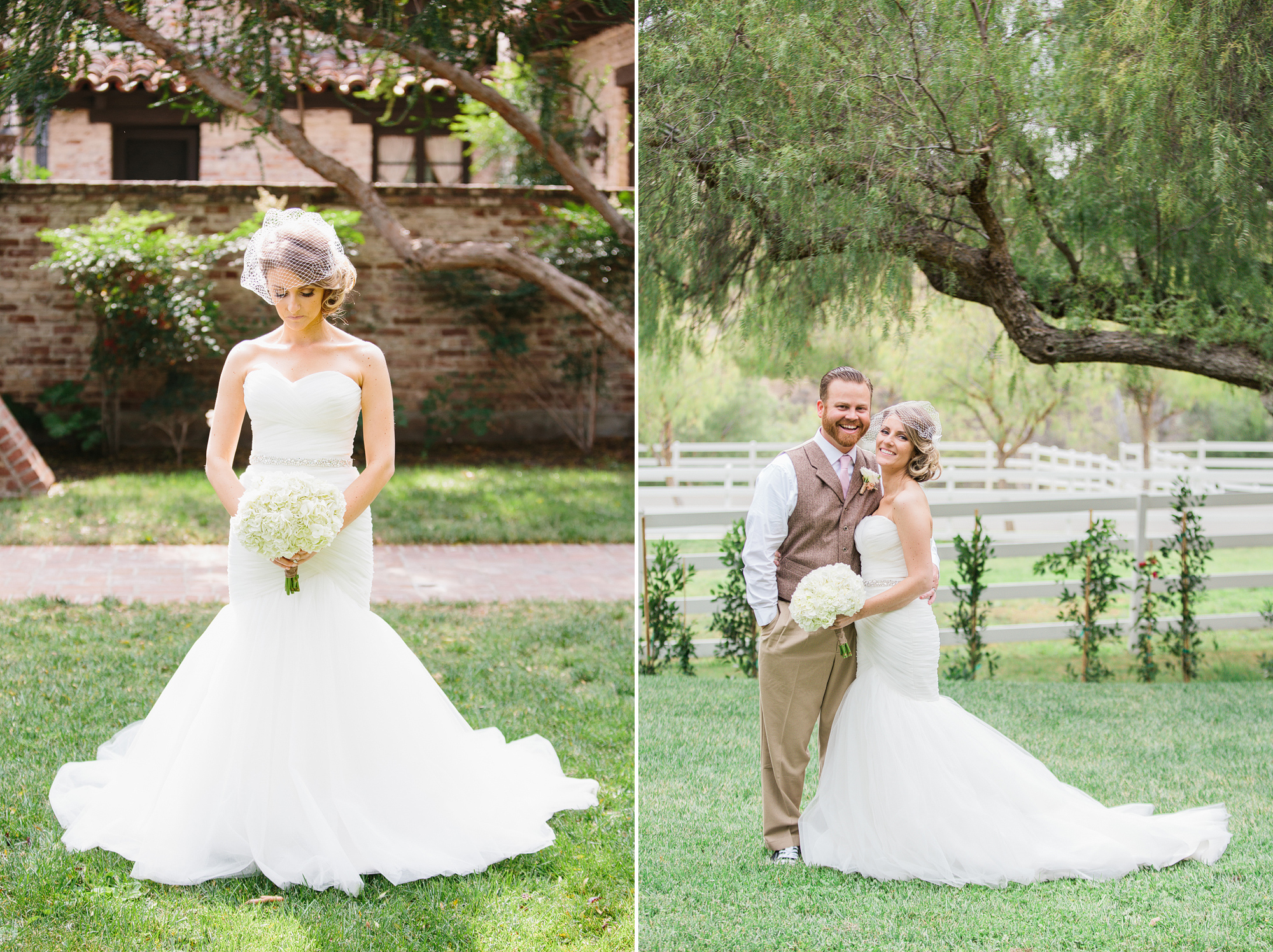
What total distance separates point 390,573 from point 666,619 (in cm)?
184

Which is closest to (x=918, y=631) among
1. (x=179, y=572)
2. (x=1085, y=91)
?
(x=1085, y=91)

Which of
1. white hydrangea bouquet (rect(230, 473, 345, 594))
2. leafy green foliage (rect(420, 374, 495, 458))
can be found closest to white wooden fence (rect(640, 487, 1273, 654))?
white hydrangea bouquet (rect(230, 473, 345, 594))

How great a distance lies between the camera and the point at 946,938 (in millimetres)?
2654

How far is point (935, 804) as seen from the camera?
2.93 meters

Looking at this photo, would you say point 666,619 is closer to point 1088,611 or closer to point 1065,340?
point 1088,611

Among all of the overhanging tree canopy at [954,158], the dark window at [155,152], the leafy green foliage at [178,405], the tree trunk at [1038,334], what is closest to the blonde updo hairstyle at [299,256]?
the overhanging tree canopy at [954,158]

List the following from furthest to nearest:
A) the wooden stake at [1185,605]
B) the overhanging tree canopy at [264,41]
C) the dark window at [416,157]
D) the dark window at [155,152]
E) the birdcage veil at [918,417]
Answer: the dark window at [416,157], the dark window at [155,152], the wooden stake at [1185,605], the overhanging tree canopy at [264,41], the birdcage veil at [918,417]

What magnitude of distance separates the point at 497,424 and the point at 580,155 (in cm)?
262

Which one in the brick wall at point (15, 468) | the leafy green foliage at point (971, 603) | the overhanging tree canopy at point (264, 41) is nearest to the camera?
the overhanging tree canopy at point (264, 41)

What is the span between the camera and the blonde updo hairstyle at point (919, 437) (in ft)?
9.46

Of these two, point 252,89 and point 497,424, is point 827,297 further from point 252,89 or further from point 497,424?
point 497,424

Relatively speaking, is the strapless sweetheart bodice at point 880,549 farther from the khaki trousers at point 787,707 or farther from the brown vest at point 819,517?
the khaki trousers at point 787,707

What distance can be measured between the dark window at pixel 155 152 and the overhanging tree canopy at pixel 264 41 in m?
5.48

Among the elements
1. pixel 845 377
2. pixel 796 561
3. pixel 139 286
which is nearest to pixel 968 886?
pixel 796 561
